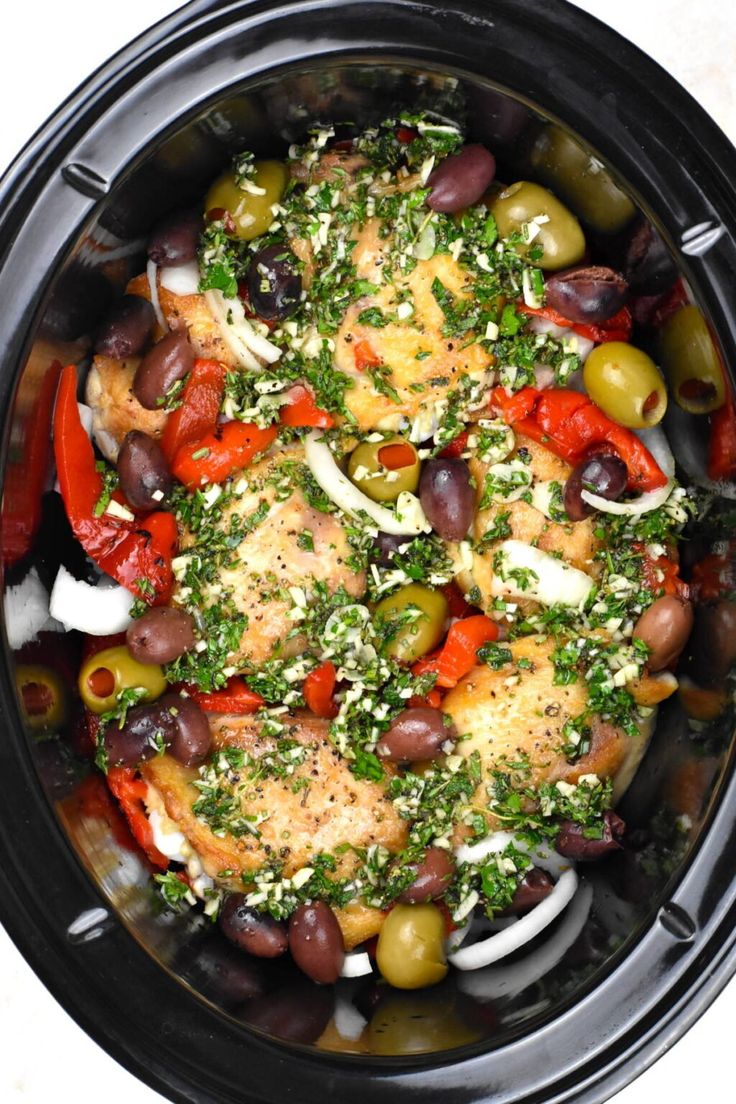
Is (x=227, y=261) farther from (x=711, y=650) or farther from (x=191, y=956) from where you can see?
(x=191, y=956)

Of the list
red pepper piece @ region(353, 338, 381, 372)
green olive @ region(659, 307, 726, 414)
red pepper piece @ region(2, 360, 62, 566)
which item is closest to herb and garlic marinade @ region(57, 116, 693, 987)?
red pepper piece @ region(353, 338, 381, 372)

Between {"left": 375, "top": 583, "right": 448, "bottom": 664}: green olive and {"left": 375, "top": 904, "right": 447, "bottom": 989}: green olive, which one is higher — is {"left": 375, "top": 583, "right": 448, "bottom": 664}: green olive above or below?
above

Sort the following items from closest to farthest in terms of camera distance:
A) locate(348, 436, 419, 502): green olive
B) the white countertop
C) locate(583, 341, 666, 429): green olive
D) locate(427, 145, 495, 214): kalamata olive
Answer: locate(427, 145, 495, 214): kalamata olive < locate(583, 341, 666, 429): green olive < locate(348, 436, 419, 502): green olive < the white countertop

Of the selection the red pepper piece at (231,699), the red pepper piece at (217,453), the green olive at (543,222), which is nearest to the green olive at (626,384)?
the green olive at (543,222)

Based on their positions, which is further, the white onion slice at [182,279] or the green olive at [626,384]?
the white onion slice at [182,279]

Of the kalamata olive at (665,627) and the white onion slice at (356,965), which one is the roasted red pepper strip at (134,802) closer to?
the white onion slice at (356,965)

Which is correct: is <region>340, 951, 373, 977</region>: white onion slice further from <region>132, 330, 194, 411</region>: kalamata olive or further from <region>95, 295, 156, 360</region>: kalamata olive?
<region>95, 295, 156, 360</region>: kalamata olive

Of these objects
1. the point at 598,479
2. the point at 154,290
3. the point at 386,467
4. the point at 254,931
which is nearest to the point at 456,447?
the point at 386,467
